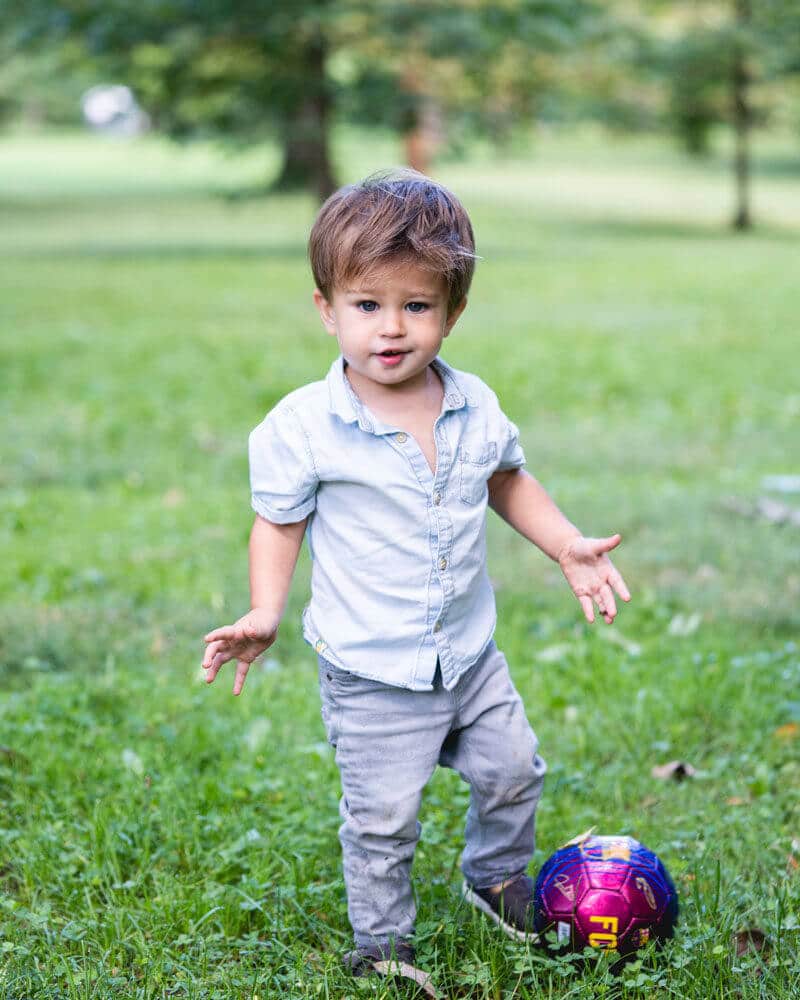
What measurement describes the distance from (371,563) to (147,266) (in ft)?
54.5

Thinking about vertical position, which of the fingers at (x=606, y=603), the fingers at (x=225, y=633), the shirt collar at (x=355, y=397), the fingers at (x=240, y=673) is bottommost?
the fingers at (x=240, y=673)

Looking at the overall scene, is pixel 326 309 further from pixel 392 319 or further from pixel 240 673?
pixel 240 673

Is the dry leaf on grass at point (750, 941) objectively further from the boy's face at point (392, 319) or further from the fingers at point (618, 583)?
the boy's face at point (392, 319)

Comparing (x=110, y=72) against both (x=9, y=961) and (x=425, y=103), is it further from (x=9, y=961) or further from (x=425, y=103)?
(x=9, y=961)

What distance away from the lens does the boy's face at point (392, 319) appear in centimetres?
287

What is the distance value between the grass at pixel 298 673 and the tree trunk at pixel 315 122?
279 inches

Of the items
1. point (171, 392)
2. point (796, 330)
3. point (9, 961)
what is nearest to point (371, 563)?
point (9, 961)

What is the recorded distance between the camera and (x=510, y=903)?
324 cm

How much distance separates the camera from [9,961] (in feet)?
9.96

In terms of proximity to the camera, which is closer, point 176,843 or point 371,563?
point 371,563

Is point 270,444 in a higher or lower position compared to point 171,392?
higher

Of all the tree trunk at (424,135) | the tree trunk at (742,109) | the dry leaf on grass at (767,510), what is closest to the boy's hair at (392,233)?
the dry leaf on grass at (767,510)

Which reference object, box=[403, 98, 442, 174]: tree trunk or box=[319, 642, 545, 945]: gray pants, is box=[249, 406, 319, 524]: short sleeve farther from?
box=[403, 98, 442, 174]: tree trunk

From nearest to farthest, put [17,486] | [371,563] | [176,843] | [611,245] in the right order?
[371,563], [176,843], [17,486], [611,245]
